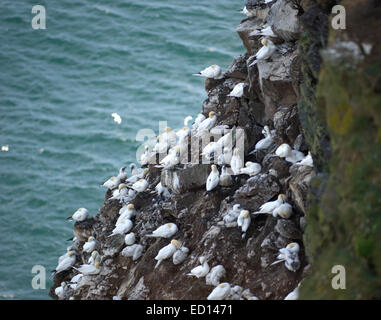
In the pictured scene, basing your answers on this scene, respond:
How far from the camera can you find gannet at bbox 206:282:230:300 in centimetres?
1060

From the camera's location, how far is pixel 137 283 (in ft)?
42.4

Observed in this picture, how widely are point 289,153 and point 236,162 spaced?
4.57 feet

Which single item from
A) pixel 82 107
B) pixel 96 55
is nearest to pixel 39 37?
pixel 96 55

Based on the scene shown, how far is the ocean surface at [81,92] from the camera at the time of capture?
29.0 m

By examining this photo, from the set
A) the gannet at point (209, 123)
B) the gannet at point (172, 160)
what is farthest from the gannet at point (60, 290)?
the gannet at point (209, 123)

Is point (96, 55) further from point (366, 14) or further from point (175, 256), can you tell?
point (366, 14)

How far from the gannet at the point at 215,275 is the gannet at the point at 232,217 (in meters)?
0.96

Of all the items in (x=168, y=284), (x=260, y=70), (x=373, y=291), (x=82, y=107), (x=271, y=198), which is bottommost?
(x=82, y=107)

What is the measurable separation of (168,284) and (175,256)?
22.3 inches

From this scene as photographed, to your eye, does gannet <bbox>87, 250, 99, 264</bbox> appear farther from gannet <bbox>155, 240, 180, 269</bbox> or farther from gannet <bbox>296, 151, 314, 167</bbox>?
gannet <bbox>296, 151, 314, 167</bbox>

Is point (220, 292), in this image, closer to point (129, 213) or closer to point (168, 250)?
point (168, 250)


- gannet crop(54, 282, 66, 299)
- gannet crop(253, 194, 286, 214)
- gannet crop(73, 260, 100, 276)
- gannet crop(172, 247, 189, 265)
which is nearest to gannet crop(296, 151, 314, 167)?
gannet crop(253, 194, 286, 214)

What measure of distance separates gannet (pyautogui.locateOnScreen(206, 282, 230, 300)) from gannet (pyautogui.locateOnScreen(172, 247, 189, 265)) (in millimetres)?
2023

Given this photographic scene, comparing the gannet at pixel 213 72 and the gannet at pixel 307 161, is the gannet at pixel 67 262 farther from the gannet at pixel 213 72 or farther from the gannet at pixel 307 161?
the gannet at pixel 307 161
